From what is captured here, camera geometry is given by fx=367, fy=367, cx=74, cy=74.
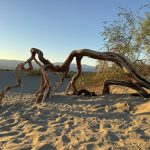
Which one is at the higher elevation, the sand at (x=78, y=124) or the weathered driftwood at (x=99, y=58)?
the weathered driftwood at (x=99, y=58)

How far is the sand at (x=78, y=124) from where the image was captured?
6.82 metres

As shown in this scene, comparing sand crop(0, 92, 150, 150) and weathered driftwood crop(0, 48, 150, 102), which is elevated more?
weathered driftwood crop(0, 48, 150, 102)

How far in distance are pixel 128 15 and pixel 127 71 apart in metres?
9.40

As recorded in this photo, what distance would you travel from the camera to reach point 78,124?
8320 mm

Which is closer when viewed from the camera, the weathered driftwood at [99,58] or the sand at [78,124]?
the sand at [78,124]

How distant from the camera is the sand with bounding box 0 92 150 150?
22.4 ft

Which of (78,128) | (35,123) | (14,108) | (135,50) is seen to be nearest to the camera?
(78,128)

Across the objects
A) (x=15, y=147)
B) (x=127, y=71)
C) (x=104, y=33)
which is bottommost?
(x=15, y=147)

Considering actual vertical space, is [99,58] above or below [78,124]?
above

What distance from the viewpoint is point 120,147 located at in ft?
21.3

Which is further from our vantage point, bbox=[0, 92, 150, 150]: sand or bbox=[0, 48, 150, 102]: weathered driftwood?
bbox=[0, 48, 150, 102]: weathered driftwood

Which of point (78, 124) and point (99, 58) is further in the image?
point (99, 58)

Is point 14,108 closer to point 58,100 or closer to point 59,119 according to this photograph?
point 58,100

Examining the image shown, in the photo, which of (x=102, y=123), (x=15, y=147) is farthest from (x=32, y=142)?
(x=102, y=123)
